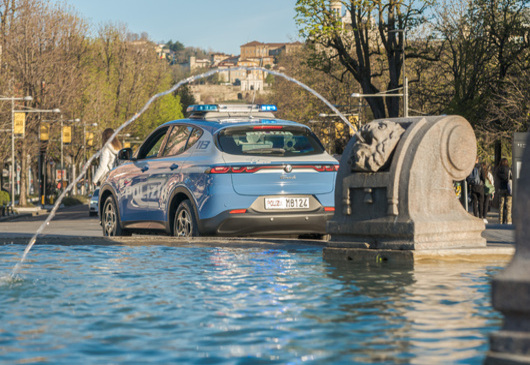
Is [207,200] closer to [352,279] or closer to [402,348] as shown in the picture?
[352,279]

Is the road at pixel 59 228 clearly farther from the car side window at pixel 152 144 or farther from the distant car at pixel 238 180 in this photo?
the distant car at pixel 238 180

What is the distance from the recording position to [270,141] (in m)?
12.6

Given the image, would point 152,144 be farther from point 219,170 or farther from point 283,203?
point 283,203

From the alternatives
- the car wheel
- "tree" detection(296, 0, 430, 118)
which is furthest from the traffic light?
the car wheel

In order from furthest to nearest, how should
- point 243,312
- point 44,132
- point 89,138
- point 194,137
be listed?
point 89,138 → point 44,132 → point 194,137 → point 243,312

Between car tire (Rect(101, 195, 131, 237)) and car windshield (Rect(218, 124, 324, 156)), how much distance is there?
9.22ft

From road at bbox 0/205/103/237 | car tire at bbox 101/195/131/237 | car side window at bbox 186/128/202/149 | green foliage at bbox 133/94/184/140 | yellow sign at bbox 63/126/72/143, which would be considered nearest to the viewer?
car side window at bbox 186/128/202/149

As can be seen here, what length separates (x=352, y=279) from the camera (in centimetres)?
770

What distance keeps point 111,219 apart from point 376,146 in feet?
23.0

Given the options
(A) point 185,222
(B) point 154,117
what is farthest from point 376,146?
(B) point 154,117

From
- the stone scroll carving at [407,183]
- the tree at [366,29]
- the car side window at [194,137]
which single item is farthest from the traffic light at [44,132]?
the stone scroll carving at [407,183]

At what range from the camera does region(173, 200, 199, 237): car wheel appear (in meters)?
12.4

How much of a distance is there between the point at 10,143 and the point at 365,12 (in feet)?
86.9

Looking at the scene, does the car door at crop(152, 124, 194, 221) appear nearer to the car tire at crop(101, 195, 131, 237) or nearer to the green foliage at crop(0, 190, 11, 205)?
the car tire at crop(101, 195, 131, 237)
